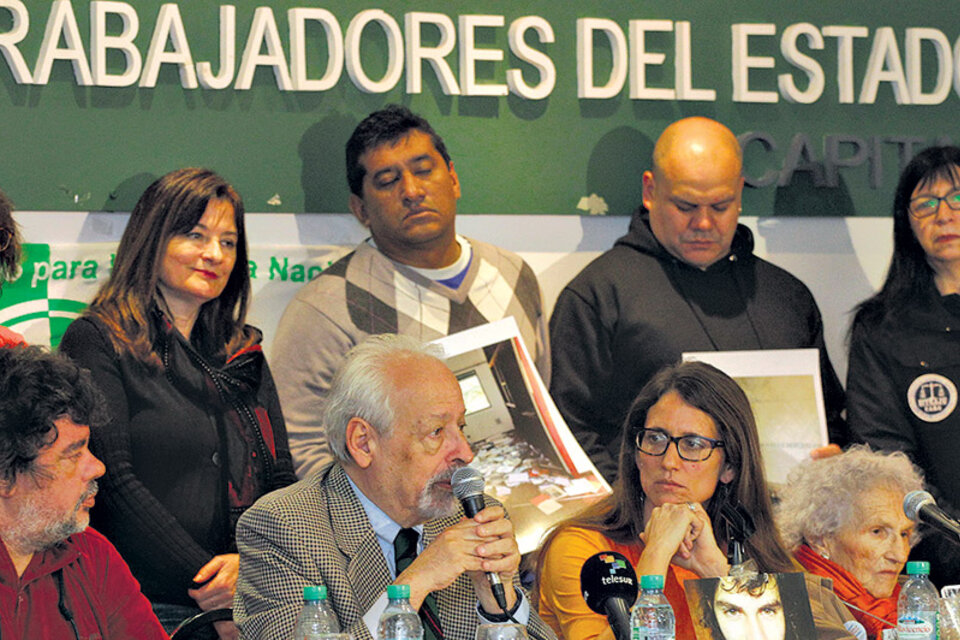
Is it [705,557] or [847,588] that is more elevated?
[705,557]

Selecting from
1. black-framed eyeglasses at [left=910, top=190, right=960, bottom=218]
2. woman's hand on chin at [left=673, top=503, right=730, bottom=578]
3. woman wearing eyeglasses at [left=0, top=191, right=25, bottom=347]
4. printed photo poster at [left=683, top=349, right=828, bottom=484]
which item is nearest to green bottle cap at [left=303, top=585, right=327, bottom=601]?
woman's hand on chin at [left=673, top=503, right=730, bottom=578]

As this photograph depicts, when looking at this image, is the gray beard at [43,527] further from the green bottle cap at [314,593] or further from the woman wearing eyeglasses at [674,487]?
the woman wearing eyeglasses at [674,487]

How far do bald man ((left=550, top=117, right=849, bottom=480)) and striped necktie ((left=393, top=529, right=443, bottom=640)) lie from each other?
4.63 ft

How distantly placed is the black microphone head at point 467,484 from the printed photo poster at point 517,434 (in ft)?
3.68

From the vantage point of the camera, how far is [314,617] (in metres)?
2.69

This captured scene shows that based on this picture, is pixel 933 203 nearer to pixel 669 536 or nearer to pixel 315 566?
pixel 669 536

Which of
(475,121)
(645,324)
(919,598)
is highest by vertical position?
(475,121)

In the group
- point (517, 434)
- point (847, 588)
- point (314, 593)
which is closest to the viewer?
point (314, 593)

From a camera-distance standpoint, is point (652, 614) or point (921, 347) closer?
point (652, 614)

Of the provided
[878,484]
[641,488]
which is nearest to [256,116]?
[641,488]

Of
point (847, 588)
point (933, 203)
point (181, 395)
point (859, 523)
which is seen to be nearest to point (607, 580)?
point (847, 588)

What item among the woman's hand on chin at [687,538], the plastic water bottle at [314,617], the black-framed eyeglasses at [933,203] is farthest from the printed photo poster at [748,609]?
the black-framed eyeglasses at [933,203]

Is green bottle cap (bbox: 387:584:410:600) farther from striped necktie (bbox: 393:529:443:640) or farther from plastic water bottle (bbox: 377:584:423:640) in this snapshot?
striped necktie (bbox: 393:529:443:640)

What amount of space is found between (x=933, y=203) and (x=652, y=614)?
2.33 m
